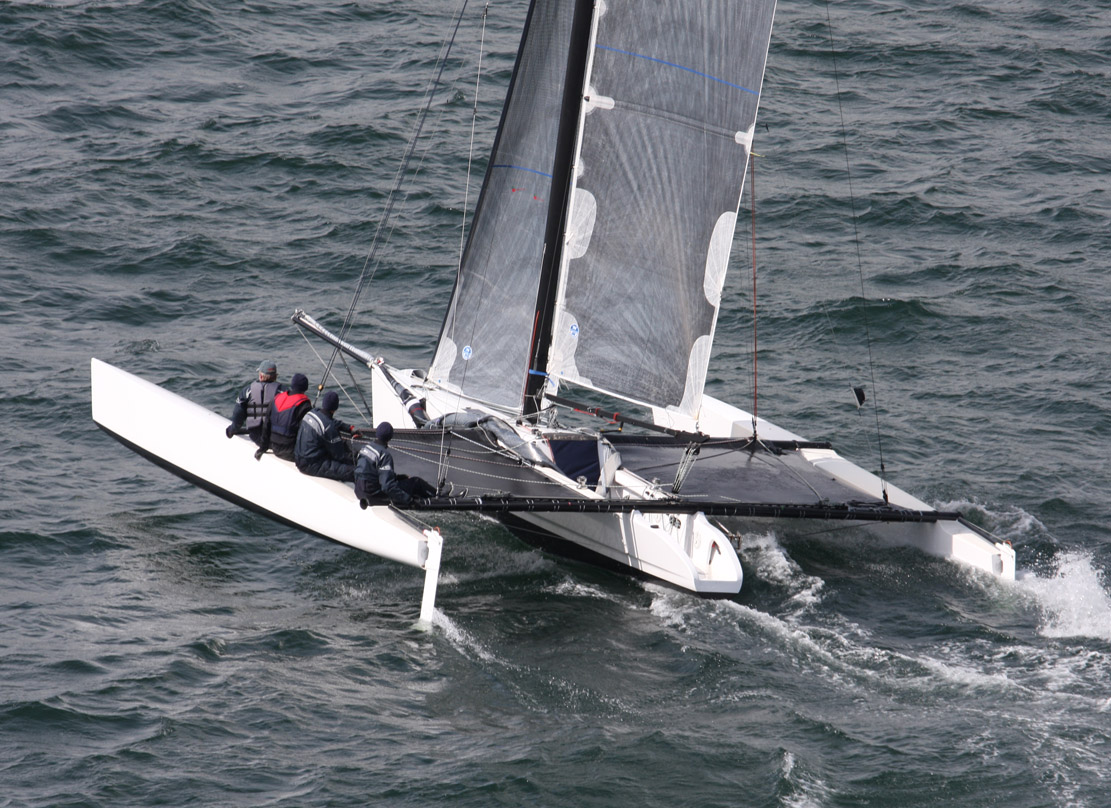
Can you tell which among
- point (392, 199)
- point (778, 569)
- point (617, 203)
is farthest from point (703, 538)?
point (392, 199)

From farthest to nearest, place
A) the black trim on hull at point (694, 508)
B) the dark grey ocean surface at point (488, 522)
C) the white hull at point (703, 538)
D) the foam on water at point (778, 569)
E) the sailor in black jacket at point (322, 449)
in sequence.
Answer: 1. the sailor in black jacket at point (322, 449)
2. the foam on water at point (778, 569)
3. the white hull at point (703, 538)
4. the black trim on hull at point (694, 508)
5. the dark grey ocean surface at point (488, 522)

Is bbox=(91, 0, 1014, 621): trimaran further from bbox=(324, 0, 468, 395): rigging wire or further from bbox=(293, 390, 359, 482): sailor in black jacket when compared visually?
bbox=(324, 0, 468, 395): rigging wire

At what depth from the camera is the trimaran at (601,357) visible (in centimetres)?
1173

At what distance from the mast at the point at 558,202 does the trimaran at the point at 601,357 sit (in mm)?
19

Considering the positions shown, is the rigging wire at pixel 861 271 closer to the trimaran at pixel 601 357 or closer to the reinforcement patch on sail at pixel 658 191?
the trimaran at pixel 601 357

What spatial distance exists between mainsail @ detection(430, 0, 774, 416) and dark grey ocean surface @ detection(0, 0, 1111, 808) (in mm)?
510

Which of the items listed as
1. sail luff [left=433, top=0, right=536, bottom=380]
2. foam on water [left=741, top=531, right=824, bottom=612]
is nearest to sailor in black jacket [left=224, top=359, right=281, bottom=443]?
sail luff [left=433, top=0, right=536, bottom=380]

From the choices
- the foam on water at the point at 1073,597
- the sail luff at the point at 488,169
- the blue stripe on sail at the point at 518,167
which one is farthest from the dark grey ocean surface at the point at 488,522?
the sail luff at the point at 488,169

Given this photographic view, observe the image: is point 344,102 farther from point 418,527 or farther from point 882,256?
point 418,527

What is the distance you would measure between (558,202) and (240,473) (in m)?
3.83

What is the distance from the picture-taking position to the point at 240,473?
12586mm

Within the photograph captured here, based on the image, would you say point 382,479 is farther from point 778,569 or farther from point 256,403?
point 778,569

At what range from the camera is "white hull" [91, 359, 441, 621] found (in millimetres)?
11484

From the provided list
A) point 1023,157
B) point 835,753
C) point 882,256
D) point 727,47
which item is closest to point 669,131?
point 727,47
